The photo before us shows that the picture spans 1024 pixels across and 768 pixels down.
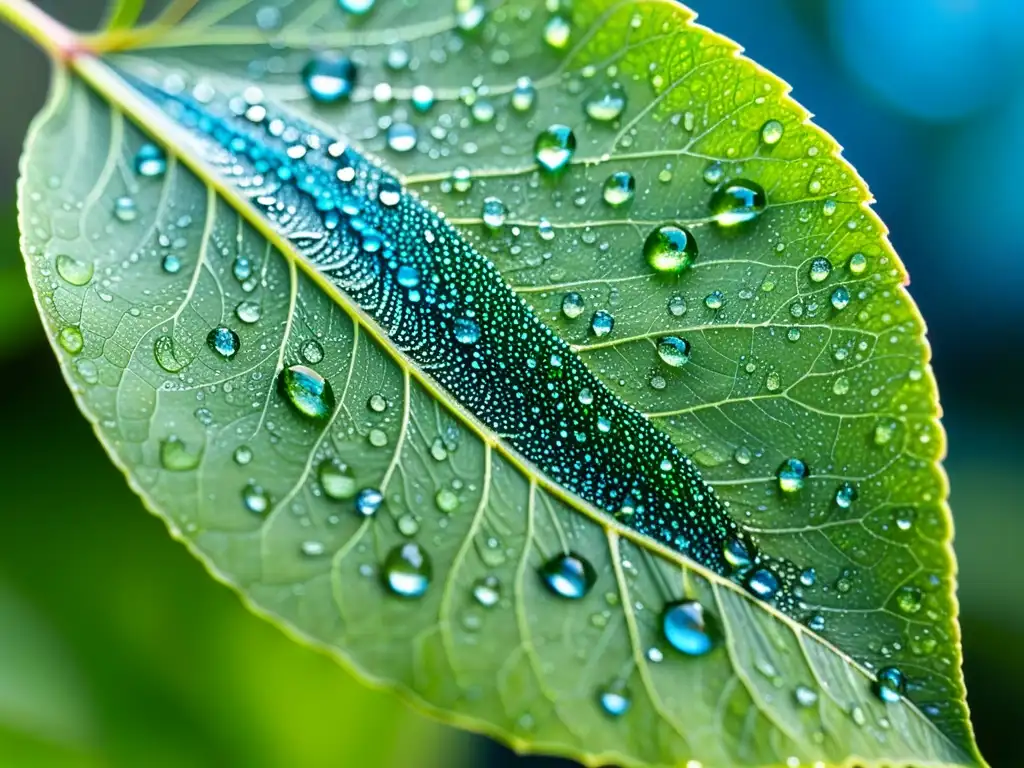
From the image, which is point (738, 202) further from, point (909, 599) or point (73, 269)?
point (73, 269)

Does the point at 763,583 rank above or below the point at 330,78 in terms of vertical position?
below

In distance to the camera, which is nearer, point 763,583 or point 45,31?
point 763,583

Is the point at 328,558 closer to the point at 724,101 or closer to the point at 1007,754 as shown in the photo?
the point at 724,101

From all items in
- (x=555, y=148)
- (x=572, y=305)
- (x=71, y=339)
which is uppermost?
(x=555, y=148)

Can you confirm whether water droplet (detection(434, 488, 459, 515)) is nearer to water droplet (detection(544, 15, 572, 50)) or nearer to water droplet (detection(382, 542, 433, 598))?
water droplet (detection(382, 542, 433, 598))

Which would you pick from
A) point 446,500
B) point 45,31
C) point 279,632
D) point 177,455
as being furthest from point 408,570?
point 279,632

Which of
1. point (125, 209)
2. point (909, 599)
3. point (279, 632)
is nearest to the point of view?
point (909, 599)

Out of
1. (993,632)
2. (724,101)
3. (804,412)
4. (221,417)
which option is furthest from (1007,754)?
(221,417)

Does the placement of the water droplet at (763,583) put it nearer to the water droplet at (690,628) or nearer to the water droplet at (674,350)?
the water droplet at (690,628)
